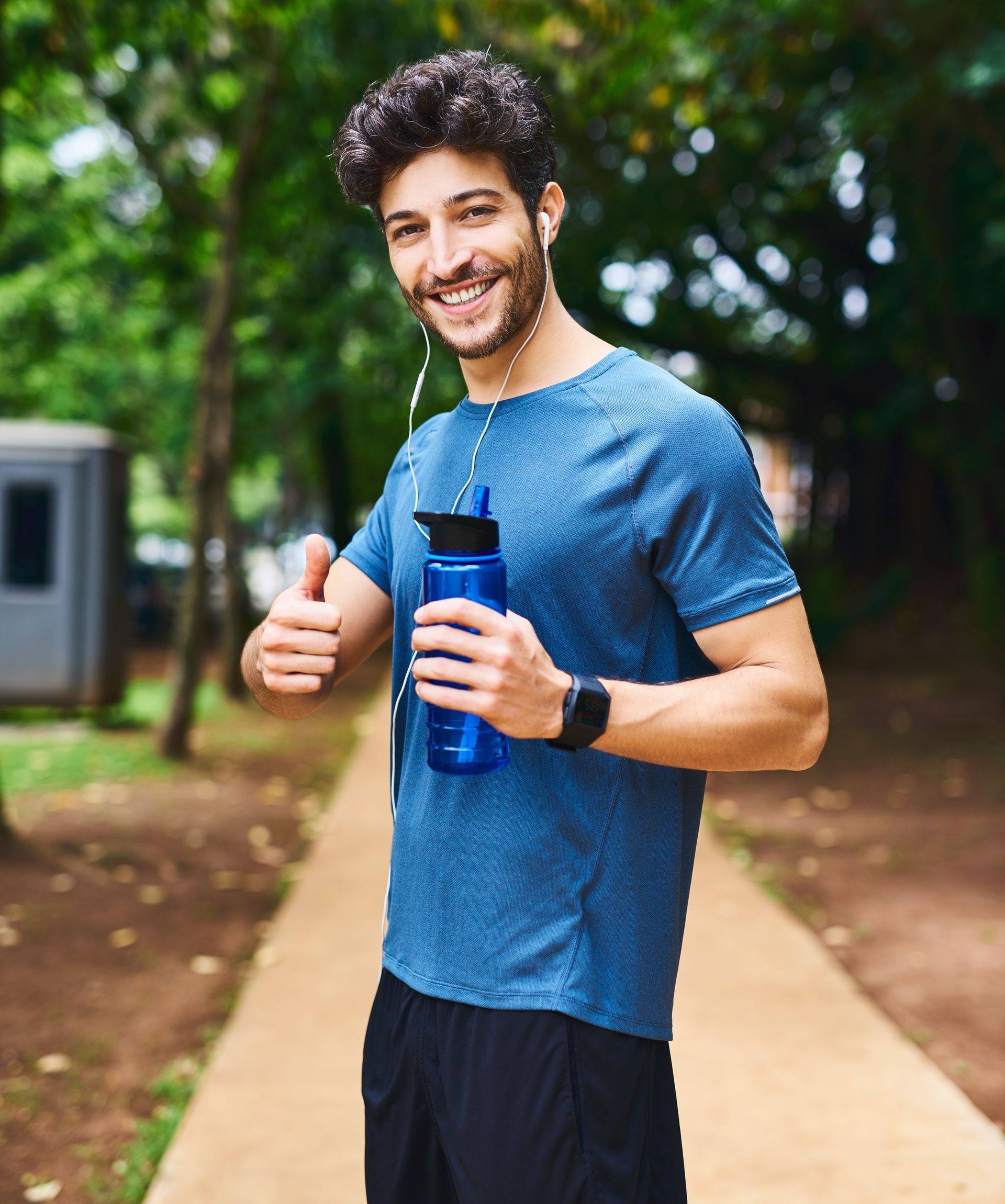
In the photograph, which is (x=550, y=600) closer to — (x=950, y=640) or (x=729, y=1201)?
(x=729, y=1201)

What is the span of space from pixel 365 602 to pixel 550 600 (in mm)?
464

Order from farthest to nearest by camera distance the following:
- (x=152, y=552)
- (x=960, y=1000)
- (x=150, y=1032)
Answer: (x=152, y=552) < (x=960, y=1000) < (x=150, y=1032)

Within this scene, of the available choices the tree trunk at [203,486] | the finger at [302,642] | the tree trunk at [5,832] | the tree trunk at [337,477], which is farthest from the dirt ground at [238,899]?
the tree trunk at [337,477]

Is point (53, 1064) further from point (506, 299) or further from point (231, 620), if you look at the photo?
point (231, 620)

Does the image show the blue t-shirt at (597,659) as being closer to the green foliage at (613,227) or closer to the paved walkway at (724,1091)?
the green foliage at (613,227)

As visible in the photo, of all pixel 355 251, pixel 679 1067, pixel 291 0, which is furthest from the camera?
pixel 355 251

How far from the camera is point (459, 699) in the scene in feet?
4.59

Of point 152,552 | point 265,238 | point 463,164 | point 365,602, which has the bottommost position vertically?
point 152,552

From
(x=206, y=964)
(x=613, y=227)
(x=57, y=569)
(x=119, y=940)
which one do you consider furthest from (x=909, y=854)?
(x=613, y=227)

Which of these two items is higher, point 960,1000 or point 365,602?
point 365,602

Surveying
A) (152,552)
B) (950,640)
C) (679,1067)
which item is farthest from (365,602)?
(152,552)

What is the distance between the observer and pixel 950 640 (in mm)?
15203

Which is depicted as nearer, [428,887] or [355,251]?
[428,887]

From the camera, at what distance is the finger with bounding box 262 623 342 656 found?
165cm
